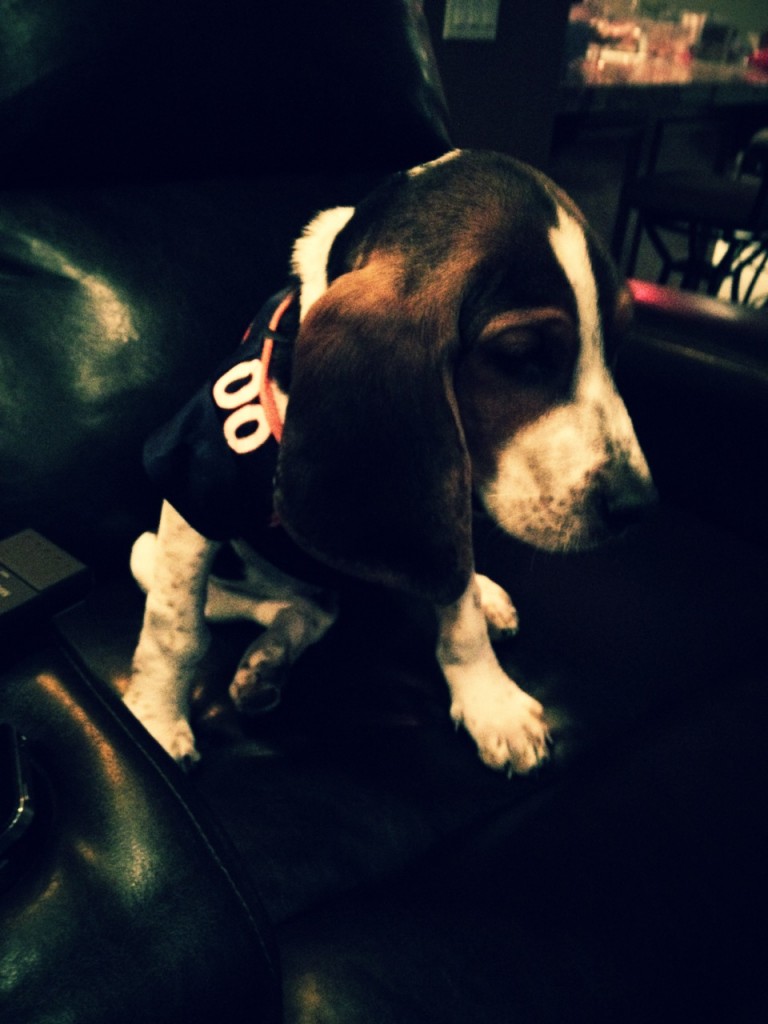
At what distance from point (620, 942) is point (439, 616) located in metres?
0.41

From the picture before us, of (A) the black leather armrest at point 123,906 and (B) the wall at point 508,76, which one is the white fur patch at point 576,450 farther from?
(B) the wall at point 508,76

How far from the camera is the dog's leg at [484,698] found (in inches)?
34.8

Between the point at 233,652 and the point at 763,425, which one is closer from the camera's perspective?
the point at 233,652

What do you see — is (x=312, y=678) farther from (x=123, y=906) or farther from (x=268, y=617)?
(x=123, y=906)

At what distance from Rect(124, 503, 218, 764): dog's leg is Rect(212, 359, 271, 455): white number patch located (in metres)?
0.13

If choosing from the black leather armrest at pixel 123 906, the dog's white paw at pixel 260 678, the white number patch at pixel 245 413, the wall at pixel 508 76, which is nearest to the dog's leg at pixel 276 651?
the dog's white paw at pixel 260 678

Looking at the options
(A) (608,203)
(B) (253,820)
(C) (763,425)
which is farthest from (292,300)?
(A) (608,203)

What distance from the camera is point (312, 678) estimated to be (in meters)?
0.99

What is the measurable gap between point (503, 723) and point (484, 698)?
6cm

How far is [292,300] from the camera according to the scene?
38.2 inches

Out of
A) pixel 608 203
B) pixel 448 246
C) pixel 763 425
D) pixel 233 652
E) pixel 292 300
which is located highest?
pixel 448 246

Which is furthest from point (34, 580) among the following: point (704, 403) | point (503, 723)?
point (704, 403)

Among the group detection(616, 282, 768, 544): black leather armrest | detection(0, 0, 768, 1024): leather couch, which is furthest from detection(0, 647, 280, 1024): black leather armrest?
detection(616, 282, 768, 544): black leather armrest

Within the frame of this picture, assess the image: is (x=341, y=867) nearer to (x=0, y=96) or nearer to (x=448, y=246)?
(x=448, y=246)
